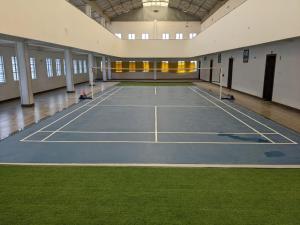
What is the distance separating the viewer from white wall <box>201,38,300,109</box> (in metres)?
13.7

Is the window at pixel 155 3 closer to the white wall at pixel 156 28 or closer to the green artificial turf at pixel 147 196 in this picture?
the white wall at pixel 156 28

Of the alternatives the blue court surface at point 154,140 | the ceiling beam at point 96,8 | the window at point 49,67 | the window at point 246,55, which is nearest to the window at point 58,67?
the window at point 49,67

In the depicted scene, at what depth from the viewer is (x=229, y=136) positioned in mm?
9328

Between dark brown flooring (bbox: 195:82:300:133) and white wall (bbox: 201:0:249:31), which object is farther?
white wall (bbox: 201:0:249:31)

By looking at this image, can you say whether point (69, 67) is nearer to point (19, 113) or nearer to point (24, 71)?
point (24, 71)

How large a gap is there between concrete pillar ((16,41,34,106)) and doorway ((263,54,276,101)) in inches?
598

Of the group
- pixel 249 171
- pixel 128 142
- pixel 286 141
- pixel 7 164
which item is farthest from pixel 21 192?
pixel 286 141

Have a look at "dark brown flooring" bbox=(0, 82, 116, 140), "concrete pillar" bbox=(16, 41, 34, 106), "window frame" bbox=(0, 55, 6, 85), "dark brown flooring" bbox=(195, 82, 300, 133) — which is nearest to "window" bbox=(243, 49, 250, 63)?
"dark brown flooring" bbox=(195, 82, 300, 133)

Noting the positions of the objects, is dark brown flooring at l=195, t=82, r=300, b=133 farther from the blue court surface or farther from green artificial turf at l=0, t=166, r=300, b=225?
green artificial turf at l=0, t=166, r=300, b=225

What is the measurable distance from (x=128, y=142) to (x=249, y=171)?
397 cm

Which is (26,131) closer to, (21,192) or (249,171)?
(21,192)

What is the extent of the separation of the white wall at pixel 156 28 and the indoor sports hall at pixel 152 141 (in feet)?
63.4

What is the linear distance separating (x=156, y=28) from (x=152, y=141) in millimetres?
37445

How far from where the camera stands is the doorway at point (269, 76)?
1670 cm
